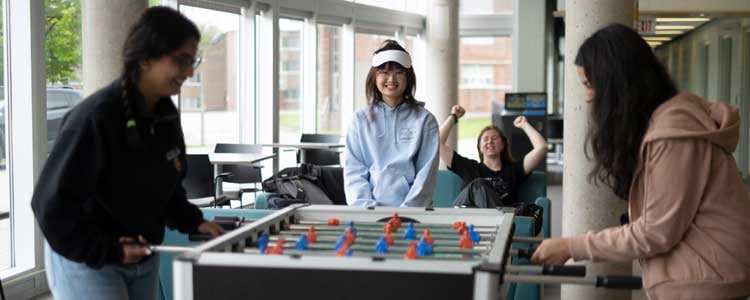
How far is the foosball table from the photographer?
256cm

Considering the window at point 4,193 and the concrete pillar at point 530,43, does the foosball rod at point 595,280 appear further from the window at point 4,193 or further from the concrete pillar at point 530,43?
the concrete pillar at point 530,43

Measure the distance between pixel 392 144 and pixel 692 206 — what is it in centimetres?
208

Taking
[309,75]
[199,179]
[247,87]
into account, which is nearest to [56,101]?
[199,179]

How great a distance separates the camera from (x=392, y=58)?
14.7 feet

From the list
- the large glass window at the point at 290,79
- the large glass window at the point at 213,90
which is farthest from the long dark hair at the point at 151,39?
the large glass window at the point at 290,79

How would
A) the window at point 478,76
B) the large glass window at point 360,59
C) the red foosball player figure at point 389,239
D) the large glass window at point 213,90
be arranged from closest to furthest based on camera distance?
1. the red foosball player figure at point 389,239
2. the large glass window at point 213,90
3. the large glass window at point 360,59
4. the window at point 478,76

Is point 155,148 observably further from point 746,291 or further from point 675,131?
point 746,291

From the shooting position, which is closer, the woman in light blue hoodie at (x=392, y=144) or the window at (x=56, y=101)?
the woman in light blue hoodie at (x=392, y=144)

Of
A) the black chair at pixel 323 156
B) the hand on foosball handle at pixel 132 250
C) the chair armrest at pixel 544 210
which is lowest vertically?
the chair armrest at pixel 544 210

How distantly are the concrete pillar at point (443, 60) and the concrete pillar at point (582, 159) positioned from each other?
337 inches

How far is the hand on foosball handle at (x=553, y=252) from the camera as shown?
286cm

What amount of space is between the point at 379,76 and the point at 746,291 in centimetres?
220

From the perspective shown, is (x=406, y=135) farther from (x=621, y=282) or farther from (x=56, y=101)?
(x=56, y=101)

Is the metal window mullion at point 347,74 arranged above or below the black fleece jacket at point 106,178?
above
